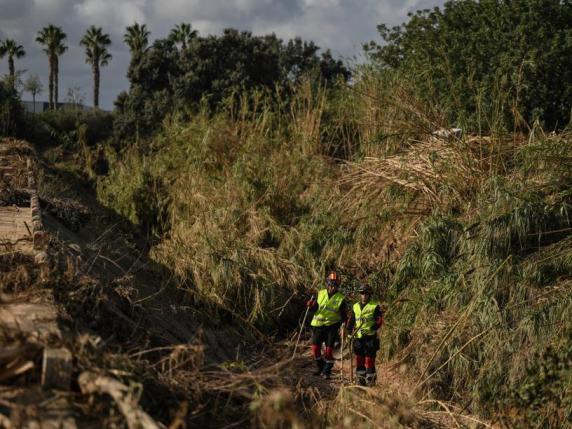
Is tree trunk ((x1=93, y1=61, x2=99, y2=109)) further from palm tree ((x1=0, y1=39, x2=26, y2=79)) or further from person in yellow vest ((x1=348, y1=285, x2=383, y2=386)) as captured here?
person in yellow vest ((x1=348, y1=285, x2=383, y2=386))

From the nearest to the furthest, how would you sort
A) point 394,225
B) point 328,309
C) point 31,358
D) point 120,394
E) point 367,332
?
point 120,394 → point 31,358 → point 367,332 → point 328,309 → point 394,225

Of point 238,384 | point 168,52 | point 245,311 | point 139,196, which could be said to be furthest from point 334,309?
point 168,52

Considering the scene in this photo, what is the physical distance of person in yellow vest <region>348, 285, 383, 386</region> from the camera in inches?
394

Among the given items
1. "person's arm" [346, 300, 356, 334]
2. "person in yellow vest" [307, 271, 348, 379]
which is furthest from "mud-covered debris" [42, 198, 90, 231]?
"person's arm" [346, 300, 356, 334]

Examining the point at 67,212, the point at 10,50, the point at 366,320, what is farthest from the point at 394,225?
the point at 10,50

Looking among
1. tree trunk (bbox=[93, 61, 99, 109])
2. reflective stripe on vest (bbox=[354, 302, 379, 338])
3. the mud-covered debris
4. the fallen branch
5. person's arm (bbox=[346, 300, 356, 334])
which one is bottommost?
person's arm (bbox=[346, 300, 356, 334])

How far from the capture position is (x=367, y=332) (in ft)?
32.8

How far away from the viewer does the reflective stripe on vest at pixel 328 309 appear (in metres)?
10.4

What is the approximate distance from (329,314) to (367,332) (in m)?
0.66

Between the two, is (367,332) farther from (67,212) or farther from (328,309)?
(67,212)

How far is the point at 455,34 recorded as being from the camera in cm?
1866

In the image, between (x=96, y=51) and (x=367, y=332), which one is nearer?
(x=367, y=332)

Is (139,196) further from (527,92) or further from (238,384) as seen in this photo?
(238,384)

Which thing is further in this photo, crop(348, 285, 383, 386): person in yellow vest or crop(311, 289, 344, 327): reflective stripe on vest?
crop(311, 289, 344, 327): reflective stripe on vest
